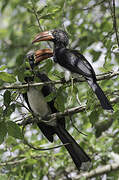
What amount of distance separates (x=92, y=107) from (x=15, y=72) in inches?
25.6

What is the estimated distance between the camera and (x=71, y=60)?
3154 mm

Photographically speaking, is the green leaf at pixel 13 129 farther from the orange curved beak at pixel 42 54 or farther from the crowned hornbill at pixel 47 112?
the orange curved beak at pixel 42 54

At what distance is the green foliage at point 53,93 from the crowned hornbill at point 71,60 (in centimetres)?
8

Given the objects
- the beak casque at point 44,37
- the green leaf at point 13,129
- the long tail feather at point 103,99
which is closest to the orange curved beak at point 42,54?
the beak casque at point 44,37

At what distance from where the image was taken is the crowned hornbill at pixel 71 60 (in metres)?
2.59

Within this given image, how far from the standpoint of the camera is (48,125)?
3.56 metres

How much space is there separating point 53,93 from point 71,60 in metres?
0.81

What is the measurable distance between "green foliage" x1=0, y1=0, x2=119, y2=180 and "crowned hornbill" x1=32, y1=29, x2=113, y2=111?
8 centimetres

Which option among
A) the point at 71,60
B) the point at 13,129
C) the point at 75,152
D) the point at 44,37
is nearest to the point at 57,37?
the point at 44,37

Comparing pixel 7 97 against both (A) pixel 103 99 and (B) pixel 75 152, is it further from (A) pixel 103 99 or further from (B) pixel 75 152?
(B) pixel 75 152

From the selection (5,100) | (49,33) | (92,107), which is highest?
(49,33)

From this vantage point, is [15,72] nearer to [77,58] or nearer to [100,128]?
[77,58]

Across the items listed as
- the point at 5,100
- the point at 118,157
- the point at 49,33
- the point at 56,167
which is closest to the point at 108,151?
the point at 118,157

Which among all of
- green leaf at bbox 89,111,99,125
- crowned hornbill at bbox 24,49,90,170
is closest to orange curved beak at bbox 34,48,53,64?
crowned hornbill at bbox 24,49,90,170
